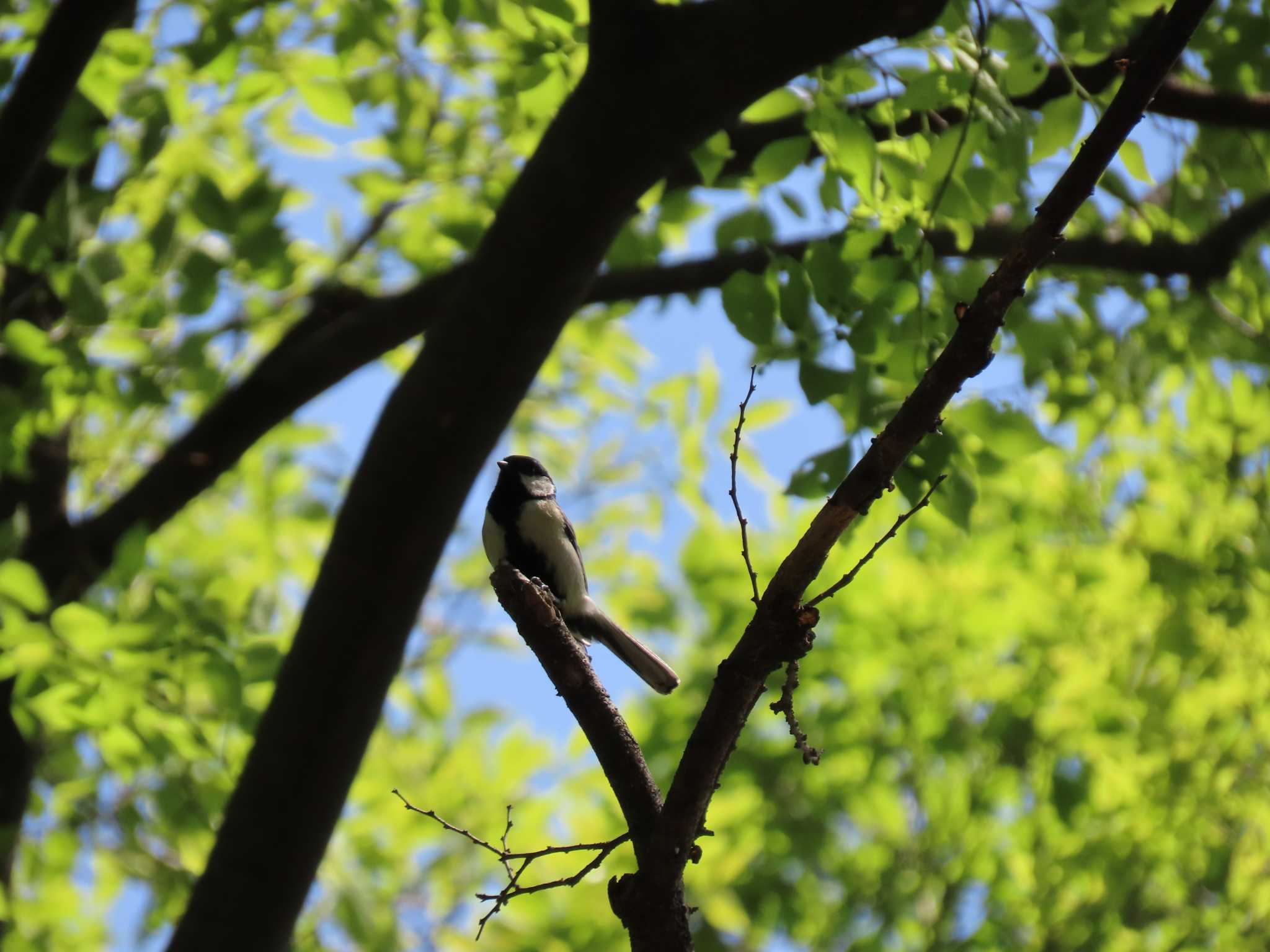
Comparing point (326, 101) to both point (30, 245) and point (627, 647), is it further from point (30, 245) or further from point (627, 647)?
point (627, 647)

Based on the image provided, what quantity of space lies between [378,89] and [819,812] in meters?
4.30

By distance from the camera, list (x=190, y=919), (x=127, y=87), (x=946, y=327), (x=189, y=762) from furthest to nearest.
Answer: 1. (x=127, y=87)
2. (x=189, y=762)
3. (x=190, y=919)
4. (x=946, y=327)

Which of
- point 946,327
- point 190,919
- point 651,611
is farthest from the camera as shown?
point 651,611

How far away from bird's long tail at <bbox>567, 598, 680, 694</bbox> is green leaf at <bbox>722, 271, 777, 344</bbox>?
3.85 ft

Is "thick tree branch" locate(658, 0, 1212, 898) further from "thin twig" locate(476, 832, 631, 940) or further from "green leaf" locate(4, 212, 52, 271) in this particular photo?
"green leaf" locate(4, 212, 52, 271)

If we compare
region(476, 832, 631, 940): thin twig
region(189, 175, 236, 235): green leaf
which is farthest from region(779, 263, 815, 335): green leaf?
region(189, 175, 236, 235): green leaf

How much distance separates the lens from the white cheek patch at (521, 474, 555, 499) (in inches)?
187

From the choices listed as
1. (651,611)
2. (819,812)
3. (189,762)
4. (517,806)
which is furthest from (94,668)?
(819,812)

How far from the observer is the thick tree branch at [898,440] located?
1.92 meters

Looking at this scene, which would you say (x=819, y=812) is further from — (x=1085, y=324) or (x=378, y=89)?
(x=378, y=89)

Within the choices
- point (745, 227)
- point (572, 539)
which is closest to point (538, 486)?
point (572, 539)

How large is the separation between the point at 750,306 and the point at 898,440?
3.74ft

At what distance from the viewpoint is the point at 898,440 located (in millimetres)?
1920

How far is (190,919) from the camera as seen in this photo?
3283mm
